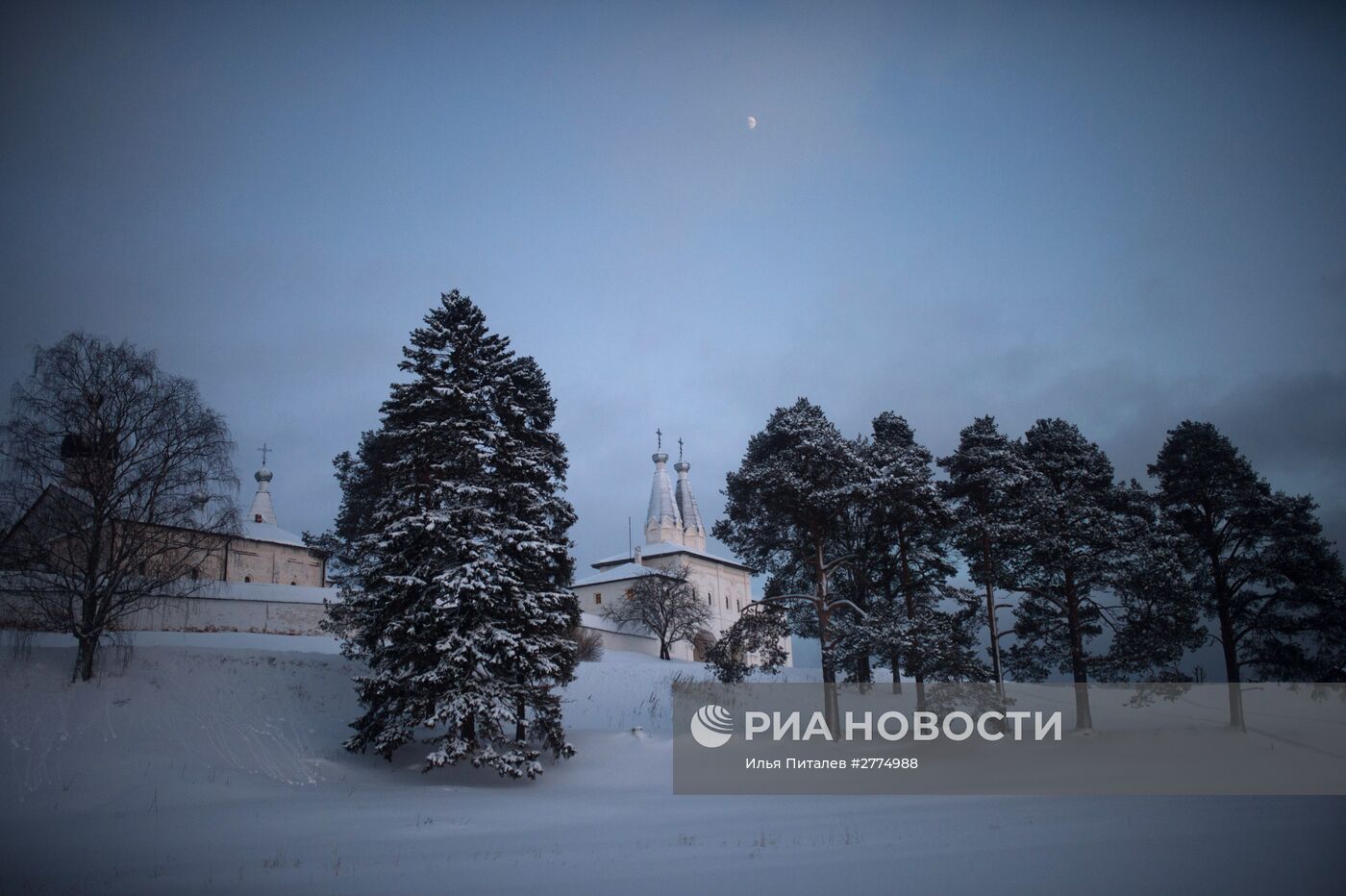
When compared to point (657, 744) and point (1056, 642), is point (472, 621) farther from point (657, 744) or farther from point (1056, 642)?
point (1056, 642)

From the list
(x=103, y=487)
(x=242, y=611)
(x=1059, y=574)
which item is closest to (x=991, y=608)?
(x=1059, y=574)

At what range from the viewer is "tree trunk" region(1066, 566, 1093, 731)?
68.5ft

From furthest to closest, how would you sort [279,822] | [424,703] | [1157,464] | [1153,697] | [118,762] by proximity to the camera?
[1157,464] < [1153,697] < [424,703] < [118,762] < [279,822]

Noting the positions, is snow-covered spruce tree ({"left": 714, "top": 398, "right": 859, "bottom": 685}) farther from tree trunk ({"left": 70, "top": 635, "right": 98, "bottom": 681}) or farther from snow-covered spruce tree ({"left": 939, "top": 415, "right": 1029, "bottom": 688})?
tree trunk ({"left": 70, "top": 635, "right": 98, "bottom": 681})

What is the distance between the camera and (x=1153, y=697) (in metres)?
20.3

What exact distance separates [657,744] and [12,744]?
503 inches

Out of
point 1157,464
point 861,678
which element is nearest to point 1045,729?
point 861,678

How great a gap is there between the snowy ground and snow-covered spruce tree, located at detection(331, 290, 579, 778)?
4.05 ft

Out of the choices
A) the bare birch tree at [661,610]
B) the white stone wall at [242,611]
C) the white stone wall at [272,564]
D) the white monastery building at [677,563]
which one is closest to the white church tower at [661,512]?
the white monastery building at [677,563]

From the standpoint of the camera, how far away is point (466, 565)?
53.4 feet

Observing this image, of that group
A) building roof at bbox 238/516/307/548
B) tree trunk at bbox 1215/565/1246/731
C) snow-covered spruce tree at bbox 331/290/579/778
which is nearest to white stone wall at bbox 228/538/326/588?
building roof at bbox 238/516/307/548

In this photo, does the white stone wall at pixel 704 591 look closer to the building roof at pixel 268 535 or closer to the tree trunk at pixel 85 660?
the building roof at pixel 268 535

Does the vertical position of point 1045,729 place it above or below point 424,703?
below

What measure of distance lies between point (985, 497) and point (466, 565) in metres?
14.4
